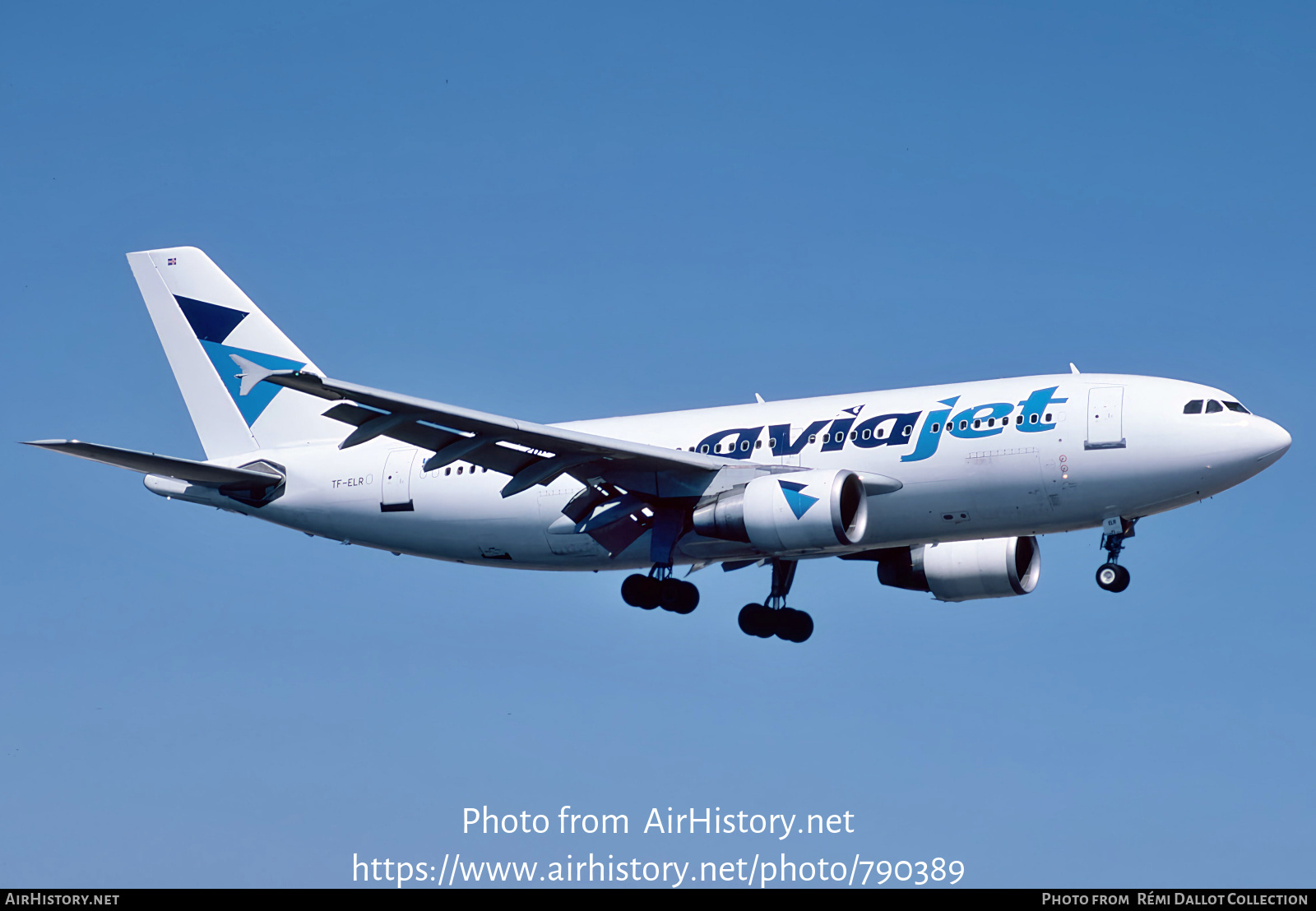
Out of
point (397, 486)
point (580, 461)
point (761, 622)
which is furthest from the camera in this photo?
point (761, 622)

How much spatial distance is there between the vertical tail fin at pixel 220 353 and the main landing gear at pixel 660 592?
8.90 m

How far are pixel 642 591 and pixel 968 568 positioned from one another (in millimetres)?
7885

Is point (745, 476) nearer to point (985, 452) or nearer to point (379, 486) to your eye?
point (985, 452)

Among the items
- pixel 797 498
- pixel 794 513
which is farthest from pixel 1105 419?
pixel 794 513

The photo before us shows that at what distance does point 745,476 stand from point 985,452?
16.0ft

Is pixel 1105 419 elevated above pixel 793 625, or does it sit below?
above

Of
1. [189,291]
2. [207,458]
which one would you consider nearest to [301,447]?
[207,458]

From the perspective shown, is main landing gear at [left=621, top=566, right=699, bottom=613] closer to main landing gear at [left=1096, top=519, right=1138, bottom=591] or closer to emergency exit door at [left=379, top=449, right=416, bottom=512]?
emergency exit door at [left=379, top=449, right=416, bottom=512]

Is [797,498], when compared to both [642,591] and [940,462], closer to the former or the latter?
[940,462]

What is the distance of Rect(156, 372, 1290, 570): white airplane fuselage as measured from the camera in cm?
2930

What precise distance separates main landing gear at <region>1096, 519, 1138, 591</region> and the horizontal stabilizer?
1926cm

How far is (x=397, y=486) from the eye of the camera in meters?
35.3

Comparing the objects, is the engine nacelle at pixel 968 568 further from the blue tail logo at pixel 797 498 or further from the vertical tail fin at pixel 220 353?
the vertical tail fin at pixel 220 353

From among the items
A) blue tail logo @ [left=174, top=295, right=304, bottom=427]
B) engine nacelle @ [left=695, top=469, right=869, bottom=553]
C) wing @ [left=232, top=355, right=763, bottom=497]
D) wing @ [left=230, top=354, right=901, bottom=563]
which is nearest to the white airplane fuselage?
wing @ [left=230, top=354, right=901, bottom=563]
